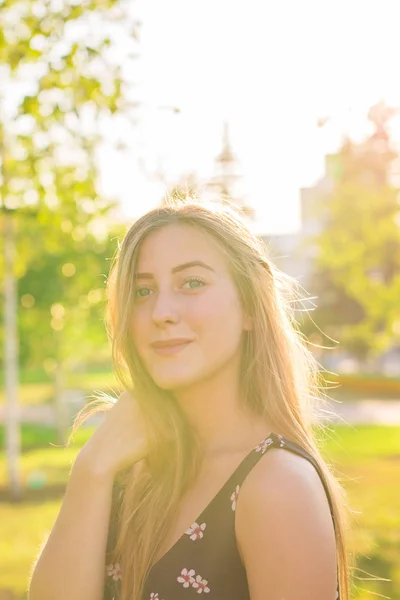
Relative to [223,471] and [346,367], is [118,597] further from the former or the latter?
[346,367]

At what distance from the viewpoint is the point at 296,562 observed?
1.88 m

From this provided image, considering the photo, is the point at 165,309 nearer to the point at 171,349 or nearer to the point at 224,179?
the point at 171,349

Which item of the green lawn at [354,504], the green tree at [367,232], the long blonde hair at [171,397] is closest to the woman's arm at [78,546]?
the long blonde hair at [171,397]

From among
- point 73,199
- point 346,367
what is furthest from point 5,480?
point 346,367

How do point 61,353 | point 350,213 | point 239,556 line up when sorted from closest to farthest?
point 239,556
point 350,213
point 61,353

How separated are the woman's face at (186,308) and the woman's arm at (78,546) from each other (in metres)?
0.35

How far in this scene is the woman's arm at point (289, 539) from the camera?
1.88 m

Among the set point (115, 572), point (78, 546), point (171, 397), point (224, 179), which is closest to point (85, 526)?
point (78, 546)

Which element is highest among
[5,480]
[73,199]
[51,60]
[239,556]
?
[51,60]

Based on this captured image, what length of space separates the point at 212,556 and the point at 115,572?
44 cm

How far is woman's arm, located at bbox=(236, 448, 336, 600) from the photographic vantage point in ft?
6.17

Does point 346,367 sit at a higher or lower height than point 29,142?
lower

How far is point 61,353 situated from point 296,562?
15864mm

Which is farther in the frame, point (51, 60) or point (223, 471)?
point (51, 60)
